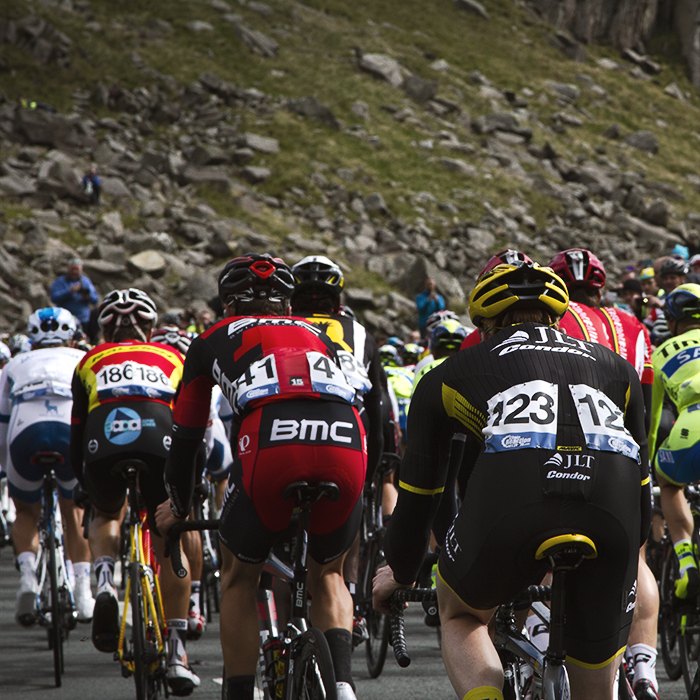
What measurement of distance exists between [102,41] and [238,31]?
8971mm

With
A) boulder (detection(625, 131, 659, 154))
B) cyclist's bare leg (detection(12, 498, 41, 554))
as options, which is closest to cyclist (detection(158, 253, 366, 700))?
cyclist's bare leg (detection(12, 498, 41, 554))

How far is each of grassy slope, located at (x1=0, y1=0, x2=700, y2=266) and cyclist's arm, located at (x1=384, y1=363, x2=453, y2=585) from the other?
40537 millimetres

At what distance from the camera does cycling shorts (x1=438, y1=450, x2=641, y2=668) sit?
9.27ft

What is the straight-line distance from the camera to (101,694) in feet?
20.6

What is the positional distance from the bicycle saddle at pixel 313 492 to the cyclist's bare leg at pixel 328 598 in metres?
0.41

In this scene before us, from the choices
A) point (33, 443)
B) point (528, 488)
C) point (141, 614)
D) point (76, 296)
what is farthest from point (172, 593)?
point (76, 296)

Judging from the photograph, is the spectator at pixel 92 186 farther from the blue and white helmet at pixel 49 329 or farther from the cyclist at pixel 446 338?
the cyclist at pixel 446 338

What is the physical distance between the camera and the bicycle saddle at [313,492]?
392 cm

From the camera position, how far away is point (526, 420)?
9.52 feet

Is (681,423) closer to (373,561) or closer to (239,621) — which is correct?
(373,561)

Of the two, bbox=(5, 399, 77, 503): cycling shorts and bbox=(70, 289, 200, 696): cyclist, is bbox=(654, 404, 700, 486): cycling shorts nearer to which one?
bbox=(70, 289, 200, 696): cyclist

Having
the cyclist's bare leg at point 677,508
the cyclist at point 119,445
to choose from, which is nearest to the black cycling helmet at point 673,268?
the cyclist's bare leg at point 677,508

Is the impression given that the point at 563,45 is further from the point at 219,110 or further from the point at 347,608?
the point at 347,608

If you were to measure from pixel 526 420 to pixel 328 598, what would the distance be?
1.69m
